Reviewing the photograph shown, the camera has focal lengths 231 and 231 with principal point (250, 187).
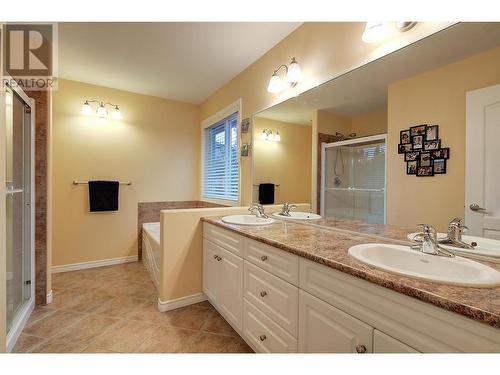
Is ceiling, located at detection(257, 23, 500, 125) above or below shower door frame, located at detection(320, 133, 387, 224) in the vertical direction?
above

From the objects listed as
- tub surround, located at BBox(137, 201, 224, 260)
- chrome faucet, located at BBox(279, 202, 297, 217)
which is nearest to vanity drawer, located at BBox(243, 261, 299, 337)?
chrome faucet, located at BBox(279, 202, 297, 217)

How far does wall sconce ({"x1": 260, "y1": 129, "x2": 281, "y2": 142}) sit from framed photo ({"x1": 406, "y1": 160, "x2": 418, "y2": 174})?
112 centimetres

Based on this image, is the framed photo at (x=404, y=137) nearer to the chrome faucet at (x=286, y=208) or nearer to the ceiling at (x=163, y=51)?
the chrome faucet at (x=286, y=208)

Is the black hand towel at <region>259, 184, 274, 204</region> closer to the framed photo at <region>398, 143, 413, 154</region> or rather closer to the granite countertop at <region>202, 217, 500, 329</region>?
the granite countertop at <region>202, 217, 500, 329</region>

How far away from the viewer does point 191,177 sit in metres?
3.72

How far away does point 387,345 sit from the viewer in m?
0.74

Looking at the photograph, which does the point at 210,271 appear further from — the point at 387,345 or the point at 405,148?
the point at 405,148

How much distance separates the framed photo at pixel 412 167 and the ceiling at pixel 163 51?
4.76 feet

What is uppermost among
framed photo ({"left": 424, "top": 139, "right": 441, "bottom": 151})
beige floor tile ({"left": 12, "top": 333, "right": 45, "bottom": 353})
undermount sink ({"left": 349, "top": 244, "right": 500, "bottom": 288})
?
framed photo ({"left": 424, "top": 139, "right": 441, "bottom": 151})

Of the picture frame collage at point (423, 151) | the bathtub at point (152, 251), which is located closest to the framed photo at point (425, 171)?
the picture frame collage at point (423, 151)

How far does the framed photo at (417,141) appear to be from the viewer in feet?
3.72

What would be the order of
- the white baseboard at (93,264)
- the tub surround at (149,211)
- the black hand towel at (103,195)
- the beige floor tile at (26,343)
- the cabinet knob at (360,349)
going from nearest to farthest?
the cabinet knob at (360,349), the beige floor tile at (26,343), the white baseboard at (93,264), the black hand towel at (103,195), the tub surround at (149,211)

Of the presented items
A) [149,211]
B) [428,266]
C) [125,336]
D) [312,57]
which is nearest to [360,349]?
[428,266]

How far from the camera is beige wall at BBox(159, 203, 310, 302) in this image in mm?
1950
